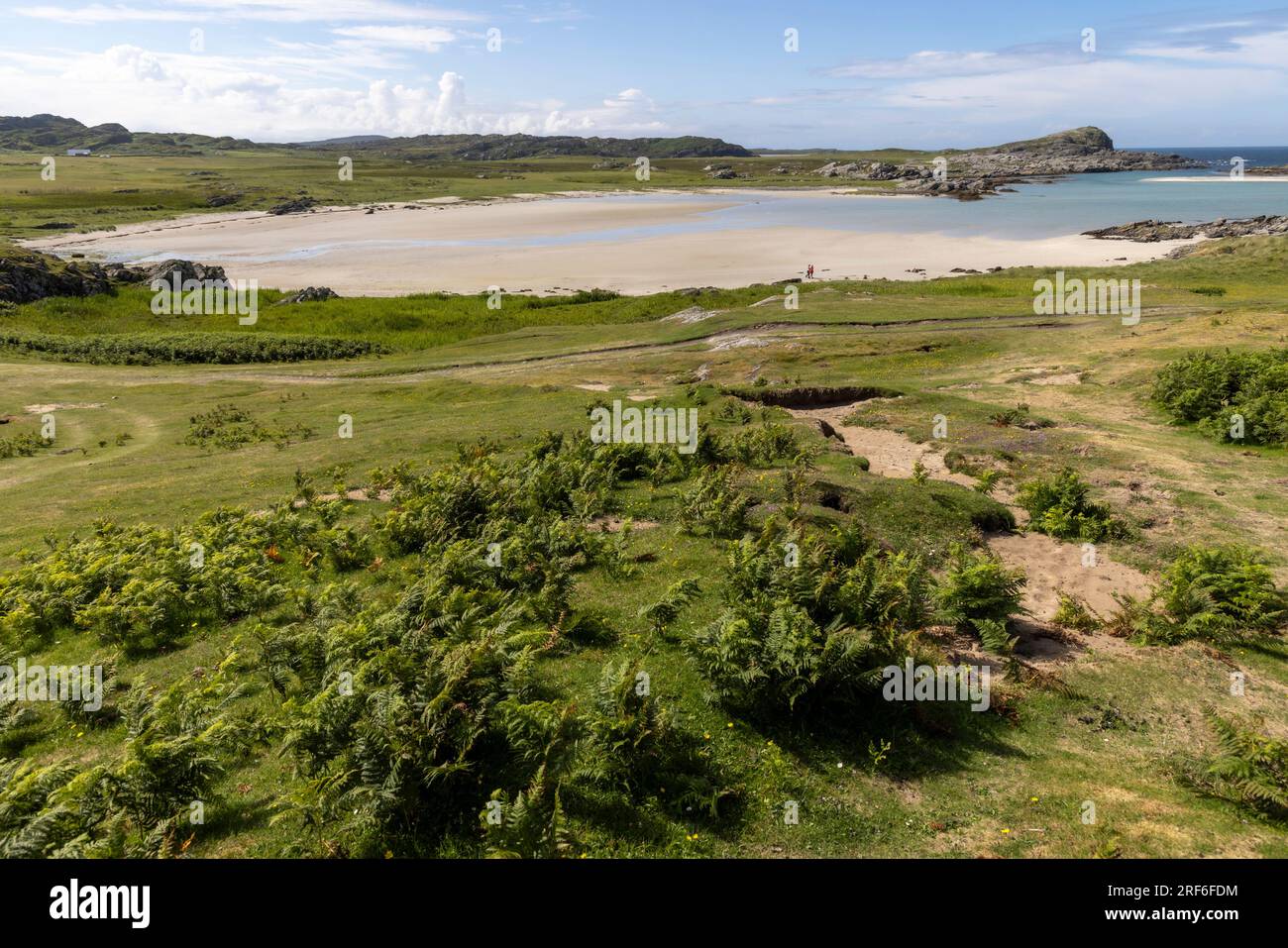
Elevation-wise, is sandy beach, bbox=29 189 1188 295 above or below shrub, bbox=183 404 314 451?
above

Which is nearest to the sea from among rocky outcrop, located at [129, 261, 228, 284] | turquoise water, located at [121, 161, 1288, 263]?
turquoise water, located at [121, 161, 1288, 263]

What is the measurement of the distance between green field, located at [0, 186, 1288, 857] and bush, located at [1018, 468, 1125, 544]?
1.81 ft

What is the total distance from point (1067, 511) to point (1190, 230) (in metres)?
116

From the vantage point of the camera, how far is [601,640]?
14.3 m

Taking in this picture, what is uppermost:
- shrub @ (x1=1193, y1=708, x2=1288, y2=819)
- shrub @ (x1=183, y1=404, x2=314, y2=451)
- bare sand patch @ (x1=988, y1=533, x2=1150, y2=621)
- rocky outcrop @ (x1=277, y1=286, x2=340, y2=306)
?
rocky outcrop @ (x1=277, y1=286, x2=340, y2=306)

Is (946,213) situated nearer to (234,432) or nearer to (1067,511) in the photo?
(1067,511)

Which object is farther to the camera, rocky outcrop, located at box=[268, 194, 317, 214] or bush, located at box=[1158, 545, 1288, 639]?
rocky outcrop, located at box=[268, 194, 317, 214]

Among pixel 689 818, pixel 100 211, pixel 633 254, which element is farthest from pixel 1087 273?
pixel 100 211

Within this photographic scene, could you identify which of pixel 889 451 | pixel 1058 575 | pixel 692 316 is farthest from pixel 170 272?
pixel 1058 575

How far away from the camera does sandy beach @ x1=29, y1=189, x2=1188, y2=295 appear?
87.6 metres

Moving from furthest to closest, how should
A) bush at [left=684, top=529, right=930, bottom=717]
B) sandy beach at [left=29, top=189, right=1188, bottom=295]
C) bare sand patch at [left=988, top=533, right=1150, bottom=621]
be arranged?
sandy beach at [left=29, top=189, right=1188, bottom=295], bare sand patch at [left=988, top=533, right=1150, bottom=621], bush at [left=684, top=529, right=930, bottom=717]

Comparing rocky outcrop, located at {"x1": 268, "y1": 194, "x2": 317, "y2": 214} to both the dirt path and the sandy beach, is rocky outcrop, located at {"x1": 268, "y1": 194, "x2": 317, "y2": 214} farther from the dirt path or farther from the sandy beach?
the dirt path

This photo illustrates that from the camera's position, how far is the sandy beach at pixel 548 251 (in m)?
87.6
